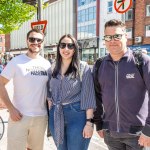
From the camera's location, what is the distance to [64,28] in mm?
59594

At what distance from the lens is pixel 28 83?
3.54 metres

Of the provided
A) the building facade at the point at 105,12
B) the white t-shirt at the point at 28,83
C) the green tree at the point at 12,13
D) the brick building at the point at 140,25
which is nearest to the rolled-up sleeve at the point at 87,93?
the white t-shirt at the point at 28,83

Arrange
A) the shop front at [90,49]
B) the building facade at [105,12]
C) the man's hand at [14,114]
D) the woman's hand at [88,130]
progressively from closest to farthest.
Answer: the woman's hand at [88,130], the man's hand at [14,114], the building facade at [105,12], the shop front at [90,49]

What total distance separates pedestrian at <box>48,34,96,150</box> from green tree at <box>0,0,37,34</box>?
13.8m

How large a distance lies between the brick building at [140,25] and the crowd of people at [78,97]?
35.7 metres

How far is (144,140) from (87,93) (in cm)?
77

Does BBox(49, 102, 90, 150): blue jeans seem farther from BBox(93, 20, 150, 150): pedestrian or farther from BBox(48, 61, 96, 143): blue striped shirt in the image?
BBox(93, 20, 150, 150): pedestrian

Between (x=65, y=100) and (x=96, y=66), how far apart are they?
470 millimetres

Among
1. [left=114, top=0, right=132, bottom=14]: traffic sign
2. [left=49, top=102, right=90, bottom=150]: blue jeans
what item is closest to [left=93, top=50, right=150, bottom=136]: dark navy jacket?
[left=49, top=102, right=90, bottom=150]: blue jeans

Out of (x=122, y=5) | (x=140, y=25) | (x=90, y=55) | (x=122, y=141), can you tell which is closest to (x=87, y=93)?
(x=122, y=141)

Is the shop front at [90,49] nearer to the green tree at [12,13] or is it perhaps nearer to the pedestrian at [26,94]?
the green tree at [12,13]

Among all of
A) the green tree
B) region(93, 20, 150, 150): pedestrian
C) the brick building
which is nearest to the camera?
region(93, 20, 150, 150): pedestrian

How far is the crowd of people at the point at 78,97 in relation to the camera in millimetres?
3031

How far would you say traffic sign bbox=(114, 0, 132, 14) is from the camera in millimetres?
7867
